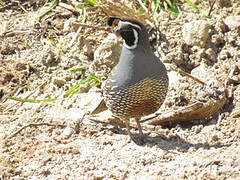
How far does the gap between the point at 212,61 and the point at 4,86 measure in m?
2.66

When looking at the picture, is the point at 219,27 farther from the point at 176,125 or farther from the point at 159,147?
the point at 159,147

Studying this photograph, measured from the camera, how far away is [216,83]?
4473mm

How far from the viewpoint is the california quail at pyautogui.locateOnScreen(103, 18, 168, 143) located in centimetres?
387

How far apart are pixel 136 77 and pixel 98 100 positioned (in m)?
0.98

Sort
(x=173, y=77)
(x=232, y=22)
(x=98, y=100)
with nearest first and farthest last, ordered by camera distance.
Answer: (x=98, y=100), (x=173, y=77), (x=232, y=22)

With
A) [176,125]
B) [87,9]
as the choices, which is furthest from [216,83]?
[87,9]

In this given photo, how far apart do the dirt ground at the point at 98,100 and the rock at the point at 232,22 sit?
0.02 meters

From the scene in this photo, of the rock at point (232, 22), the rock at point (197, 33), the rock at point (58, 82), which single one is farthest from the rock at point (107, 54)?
the rock at point (232, 22)

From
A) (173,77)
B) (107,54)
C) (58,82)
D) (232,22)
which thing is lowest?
(58,82)

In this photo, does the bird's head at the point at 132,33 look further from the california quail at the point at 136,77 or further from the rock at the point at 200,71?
the rock at the point at 200,71

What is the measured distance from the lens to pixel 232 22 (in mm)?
5242

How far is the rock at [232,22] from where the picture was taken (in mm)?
5177

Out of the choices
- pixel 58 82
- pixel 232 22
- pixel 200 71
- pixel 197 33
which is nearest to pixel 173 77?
pixel 200 71

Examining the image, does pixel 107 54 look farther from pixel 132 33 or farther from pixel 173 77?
pixel 132 33
